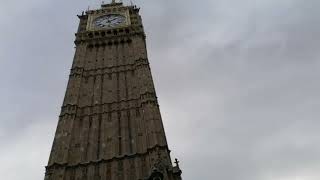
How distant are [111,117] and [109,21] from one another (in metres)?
20.1

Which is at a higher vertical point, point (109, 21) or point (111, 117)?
point (109, 21)

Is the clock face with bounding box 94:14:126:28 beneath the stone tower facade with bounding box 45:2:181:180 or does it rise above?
above

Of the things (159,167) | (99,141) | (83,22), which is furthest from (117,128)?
(83,22)

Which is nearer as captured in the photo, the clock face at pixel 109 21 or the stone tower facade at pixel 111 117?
the stone tower facade at pixel 111 117

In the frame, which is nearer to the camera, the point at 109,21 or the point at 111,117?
the point at 111,117

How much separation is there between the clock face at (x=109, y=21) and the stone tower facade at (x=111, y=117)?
51 centimetres

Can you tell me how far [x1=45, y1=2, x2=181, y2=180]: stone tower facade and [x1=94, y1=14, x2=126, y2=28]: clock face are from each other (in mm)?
Result: 513

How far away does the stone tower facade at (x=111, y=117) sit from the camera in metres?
32.5

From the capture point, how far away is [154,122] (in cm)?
3650

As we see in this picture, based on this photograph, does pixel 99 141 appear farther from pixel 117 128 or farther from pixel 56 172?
pixel 56 172

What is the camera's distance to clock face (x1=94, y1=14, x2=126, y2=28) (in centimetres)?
5499

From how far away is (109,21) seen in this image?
55906 millimetres

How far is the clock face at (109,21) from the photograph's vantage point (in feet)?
180

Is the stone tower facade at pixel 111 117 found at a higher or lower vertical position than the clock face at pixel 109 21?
lower
